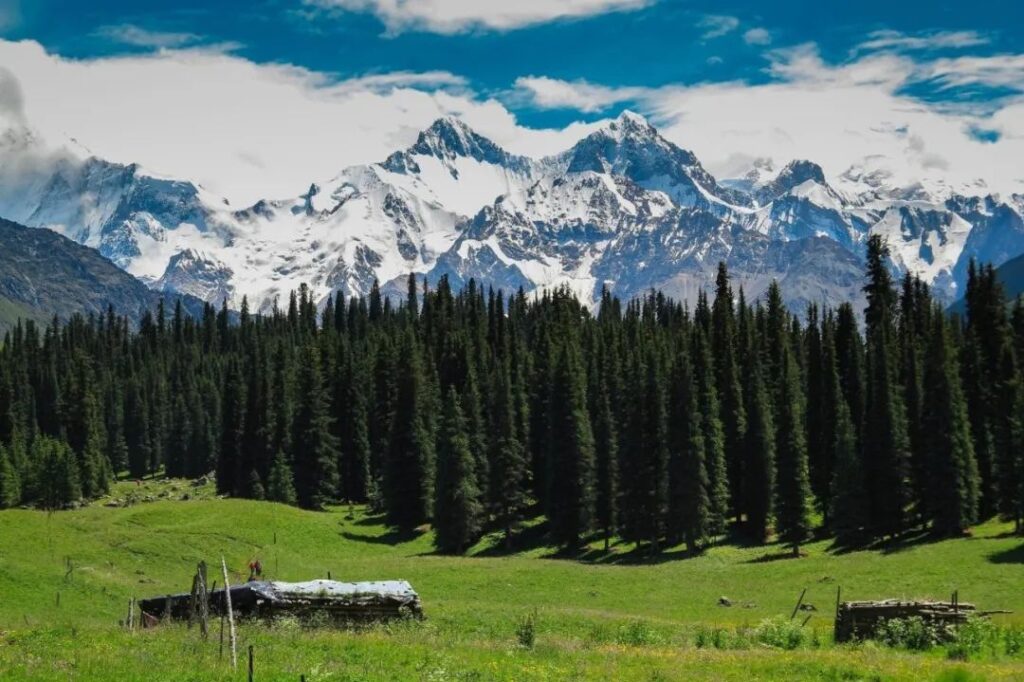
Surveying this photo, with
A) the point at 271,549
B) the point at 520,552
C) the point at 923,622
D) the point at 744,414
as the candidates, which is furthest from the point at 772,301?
the point at 923,622

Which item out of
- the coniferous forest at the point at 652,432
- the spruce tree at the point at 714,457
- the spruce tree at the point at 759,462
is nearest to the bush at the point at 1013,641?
the coniferous forest at the point at 652,432

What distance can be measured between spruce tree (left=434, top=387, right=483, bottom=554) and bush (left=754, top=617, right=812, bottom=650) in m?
58.8

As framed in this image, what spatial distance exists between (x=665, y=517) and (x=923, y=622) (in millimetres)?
56120

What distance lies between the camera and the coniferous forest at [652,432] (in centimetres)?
9075

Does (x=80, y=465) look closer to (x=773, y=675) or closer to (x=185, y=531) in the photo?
(x=185, y=531)

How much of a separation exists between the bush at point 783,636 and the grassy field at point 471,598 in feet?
0.57

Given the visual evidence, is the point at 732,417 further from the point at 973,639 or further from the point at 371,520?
the point at 973,639

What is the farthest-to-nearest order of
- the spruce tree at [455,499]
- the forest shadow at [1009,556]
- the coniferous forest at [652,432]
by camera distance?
1. the spruce tree at [455,499]
2. the coniferous forest at [652,432]
3. the forest shadow at [1009,556]

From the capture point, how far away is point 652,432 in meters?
96.8

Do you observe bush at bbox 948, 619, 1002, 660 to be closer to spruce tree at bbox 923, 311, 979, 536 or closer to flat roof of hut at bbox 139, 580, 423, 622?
flat roof of hut at bbox 139, 580, 423, 622

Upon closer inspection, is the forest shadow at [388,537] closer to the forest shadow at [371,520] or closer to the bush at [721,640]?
the forest shadow at [371,520]

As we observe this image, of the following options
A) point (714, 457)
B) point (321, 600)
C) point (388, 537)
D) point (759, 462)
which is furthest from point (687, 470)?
point (321, 600)

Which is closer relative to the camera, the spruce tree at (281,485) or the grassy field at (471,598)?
the grassy field at (471,598)

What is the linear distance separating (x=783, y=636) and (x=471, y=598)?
30582 millimetres
